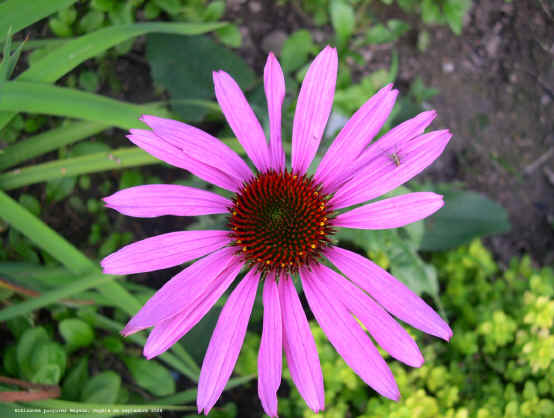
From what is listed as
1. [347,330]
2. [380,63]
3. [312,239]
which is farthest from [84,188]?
[380,63]

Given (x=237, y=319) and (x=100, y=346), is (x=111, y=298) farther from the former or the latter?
(x=100, y=346)

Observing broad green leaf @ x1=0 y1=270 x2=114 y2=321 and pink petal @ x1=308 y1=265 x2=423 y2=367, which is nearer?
pink petal @ x1=308 y1=265 x2=423 y2=367

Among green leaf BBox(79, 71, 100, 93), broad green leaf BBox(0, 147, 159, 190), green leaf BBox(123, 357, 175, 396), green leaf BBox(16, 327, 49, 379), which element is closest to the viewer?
broad green leaf BBox(0, 147, 159, 190)

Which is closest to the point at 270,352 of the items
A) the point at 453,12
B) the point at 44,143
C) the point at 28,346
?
the point at 28,346

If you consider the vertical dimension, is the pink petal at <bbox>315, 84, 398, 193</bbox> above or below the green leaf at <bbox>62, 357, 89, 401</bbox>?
above

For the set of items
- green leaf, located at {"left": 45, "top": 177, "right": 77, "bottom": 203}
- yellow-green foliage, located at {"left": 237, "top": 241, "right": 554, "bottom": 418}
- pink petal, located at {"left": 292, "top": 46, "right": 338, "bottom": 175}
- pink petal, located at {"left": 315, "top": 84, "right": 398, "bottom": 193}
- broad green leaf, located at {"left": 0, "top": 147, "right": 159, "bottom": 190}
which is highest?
green leaf, located at {"left": 45, "top": 177, "right": 77, "bottom": 203}

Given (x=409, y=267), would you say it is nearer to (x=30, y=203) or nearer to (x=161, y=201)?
(x=161, y=201)

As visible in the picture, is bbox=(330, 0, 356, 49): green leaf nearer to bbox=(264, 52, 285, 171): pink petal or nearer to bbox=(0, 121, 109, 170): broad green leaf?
bbox=(264, 52, 285, 171): pink petal

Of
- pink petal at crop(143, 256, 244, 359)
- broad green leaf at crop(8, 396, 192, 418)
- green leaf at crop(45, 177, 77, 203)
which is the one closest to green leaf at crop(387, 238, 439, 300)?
pink petal at crop(143, 256, 244, 359)

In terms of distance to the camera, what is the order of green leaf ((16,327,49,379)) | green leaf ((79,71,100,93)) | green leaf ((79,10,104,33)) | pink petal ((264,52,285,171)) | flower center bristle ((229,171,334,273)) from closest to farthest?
1. pink petal ((264,52,285,171))
2. flower center bristle ((229,171,334,273))
3. green leaf ((16,327,49,379))
4. green leaf ((79,10,104,33))
5. green leaf ((79,71,100,93))
